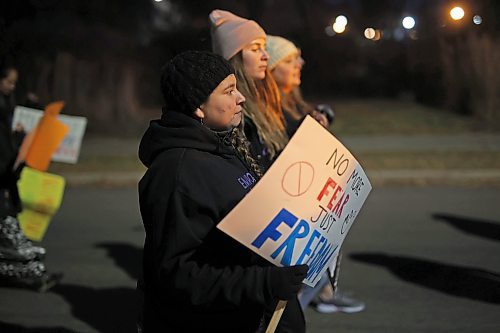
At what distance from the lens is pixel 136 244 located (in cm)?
726

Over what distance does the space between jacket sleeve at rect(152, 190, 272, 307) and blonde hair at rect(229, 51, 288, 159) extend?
136cm

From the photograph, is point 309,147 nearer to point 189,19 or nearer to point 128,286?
point 128,286

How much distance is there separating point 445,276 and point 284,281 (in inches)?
146

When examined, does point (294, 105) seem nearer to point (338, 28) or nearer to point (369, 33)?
point (338, 28)

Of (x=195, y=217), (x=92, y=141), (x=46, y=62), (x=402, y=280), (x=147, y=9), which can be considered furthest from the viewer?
(x=147, y=9)

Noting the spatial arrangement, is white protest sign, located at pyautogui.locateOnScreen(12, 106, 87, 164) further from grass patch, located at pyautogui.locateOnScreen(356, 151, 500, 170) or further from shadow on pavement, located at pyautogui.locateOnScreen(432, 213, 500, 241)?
grass patch, located at pyautogui.locateOnScreen(356, 151, 500, 170)

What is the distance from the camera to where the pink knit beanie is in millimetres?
3834

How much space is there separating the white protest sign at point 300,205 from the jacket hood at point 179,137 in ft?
0.78

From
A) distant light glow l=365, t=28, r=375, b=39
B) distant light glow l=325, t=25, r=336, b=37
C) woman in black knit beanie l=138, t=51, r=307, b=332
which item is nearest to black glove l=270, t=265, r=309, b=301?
woman in black knit beanie l=138, t=51, r=307, b=332

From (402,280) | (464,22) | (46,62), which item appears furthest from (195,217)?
(464,22)

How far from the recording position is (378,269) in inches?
239

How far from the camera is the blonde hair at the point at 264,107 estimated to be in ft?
12.1

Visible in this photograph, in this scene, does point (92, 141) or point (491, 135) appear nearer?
point (491, 135)

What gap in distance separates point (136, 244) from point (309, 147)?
16.6 feet
